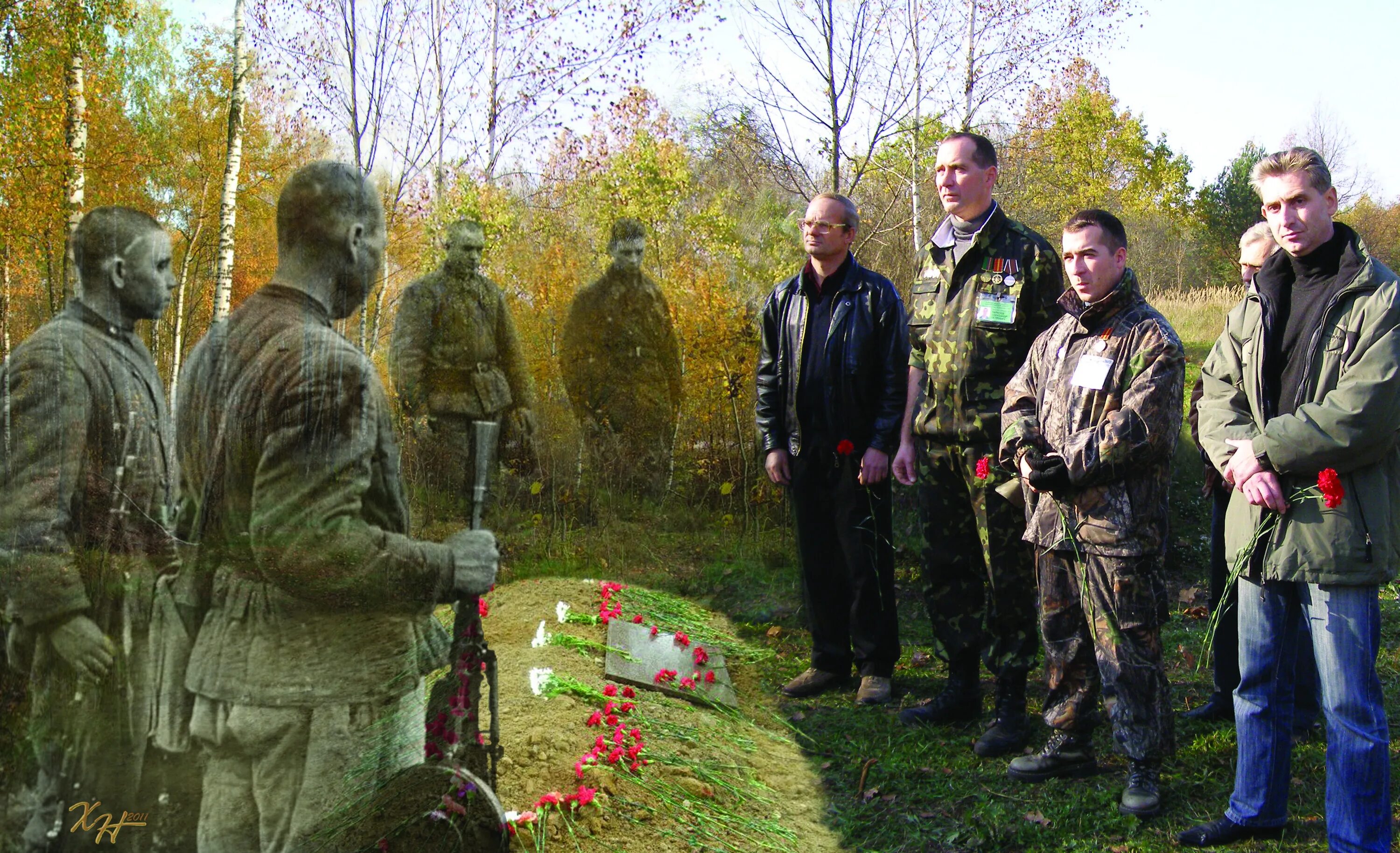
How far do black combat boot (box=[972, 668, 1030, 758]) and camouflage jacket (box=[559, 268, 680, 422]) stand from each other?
188 cm

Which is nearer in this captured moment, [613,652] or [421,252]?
[421,252]

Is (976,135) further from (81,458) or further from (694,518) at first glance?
(81,458)

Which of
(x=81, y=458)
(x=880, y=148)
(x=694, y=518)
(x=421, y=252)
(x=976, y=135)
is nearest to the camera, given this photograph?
(x=81, y=458)

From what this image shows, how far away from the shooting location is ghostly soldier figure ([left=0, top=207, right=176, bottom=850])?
154cm

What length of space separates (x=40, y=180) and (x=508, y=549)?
1665 mm

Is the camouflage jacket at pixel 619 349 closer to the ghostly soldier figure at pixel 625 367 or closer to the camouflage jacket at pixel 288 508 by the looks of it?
the ghostly soldier figure at pixel 625 367

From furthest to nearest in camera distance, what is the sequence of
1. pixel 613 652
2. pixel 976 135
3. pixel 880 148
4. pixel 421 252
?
pixel 880 148 → pixel 613 652 → pixel 976 135 → pixel 421 252

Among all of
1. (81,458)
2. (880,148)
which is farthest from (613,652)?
(880,148)

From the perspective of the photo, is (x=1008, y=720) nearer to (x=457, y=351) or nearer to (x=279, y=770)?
(x=457, y=351)

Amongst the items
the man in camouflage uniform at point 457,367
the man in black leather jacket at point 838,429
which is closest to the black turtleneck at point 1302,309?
the man in black leather jacket at point 838,429

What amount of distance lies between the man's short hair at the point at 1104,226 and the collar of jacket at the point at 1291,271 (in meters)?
0.43

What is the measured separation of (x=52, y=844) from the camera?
1.68 m
